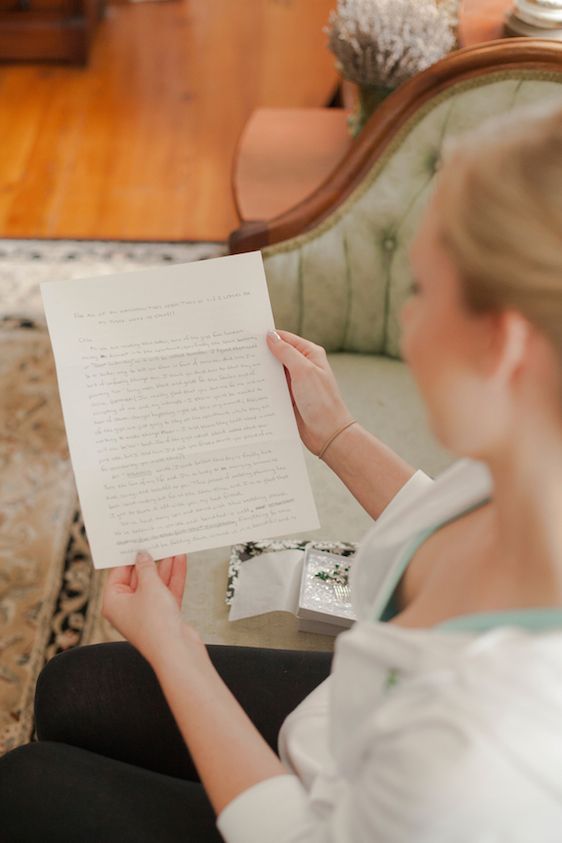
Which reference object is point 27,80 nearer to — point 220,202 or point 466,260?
point 220,202

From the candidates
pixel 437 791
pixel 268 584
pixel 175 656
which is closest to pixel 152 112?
pixel 268 584

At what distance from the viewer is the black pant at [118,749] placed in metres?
0.94

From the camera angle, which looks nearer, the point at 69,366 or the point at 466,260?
the point at 466,260

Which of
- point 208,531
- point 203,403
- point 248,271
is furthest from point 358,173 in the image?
point 208,531

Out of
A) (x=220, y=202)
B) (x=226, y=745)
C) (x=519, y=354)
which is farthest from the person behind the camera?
(x=220, y=202)

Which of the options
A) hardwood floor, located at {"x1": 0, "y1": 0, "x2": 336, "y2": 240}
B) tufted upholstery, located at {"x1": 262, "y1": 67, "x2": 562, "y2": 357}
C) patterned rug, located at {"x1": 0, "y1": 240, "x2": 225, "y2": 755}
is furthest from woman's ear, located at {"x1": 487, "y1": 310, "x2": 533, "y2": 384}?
hardwood floor, located at {"x1": 0, "y1": 0, "x2": 336, "y2": 240}

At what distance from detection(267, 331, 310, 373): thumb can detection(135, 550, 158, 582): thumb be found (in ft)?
0.93

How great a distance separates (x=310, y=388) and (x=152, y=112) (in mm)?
2372

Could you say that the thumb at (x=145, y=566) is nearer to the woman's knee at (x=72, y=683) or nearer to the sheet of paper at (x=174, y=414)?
the sheet of paper at (x=174, y=414)

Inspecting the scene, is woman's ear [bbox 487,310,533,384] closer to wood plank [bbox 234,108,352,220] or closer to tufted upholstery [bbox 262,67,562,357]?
tufted upholstery [bbox 262,67,562,357]

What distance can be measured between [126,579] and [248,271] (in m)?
0.40

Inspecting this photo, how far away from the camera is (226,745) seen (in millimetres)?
854

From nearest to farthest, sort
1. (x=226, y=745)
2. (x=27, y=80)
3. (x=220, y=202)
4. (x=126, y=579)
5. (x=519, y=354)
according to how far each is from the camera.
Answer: (x=519, y=354), (x=226, y=745), (x=126, y=579), (x=220, y=202), (x=27, y=80)

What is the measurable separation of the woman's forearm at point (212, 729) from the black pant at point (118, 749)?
120 mm
